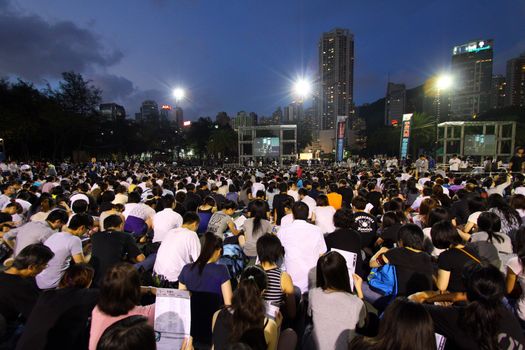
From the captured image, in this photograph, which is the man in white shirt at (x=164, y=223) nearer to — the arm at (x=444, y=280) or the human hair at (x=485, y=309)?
the arm at (x=444, y=280)

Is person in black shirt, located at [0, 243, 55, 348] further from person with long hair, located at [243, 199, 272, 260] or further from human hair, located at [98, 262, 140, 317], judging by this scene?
person with long hair, located at [243, 199, 272, 260]

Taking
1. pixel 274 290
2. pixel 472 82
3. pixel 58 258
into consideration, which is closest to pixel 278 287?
pixel 274 290

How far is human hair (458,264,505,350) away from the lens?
2.33 metres

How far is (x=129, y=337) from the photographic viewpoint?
1.77m

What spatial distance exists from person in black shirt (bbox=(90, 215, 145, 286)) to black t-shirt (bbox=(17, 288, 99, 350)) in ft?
6.00

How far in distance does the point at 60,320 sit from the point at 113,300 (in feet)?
1.89

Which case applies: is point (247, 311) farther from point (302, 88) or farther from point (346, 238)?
point (302, 88)

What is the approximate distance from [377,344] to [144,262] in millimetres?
4384

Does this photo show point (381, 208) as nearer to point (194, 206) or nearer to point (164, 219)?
point (194, 206)

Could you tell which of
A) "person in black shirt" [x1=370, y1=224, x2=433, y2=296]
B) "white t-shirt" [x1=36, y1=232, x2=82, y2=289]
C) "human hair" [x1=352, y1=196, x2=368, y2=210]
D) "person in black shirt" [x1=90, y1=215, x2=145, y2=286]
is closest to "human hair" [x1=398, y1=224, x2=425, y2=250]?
"person in black shirt" [x1=370, y1=224, x2=433, y2=296]

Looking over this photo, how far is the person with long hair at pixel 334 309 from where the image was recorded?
274cm

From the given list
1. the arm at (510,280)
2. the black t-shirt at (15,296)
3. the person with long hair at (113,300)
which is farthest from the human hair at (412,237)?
the black t-shirt at (15,296)

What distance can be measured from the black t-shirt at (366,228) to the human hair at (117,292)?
445 centimetres

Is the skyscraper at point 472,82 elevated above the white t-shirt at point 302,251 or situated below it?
above
